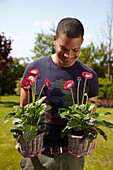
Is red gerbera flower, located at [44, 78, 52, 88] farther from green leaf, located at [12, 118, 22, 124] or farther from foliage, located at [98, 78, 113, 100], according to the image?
foliage, located at [98, 78, 113, 100]

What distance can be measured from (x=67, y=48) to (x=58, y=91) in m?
0.31

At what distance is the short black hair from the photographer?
1778 mm

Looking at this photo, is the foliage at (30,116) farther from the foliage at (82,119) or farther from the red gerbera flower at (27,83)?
the foliage at (82,119)

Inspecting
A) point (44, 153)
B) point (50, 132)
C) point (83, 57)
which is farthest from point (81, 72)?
point (83, 57)

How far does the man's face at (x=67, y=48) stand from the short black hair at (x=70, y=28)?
1.0 inches

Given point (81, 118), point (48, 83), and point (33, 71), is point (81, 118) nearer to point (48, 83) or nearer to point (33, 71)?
point (48, 83)

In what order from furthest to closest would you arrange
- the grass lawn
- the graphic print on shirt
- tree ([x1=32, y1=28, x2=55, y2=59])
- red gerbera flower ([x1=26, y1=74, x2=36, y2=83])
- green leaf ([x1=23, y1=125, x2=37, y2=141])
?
tree ([x1=32, y1=28, x2=55, y2=59]), the grass lawn, the graphic print on shirt, red gerbera flower ([x1=26, y1=74, x2=36, y2=83]), green leaf ([x1=23, y1=125, x2=37, y2=141])

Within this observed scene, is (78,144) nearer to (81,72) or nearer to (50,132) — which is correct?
(50,132)

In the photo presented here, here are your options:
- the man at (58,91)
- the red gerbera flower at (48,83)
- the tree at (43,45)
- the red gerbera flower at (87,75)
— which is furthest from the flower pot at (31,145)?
the tree at (43,45)

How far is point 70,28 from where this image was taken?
1.80 meters

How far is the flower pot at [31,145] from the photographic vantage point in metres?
1.65

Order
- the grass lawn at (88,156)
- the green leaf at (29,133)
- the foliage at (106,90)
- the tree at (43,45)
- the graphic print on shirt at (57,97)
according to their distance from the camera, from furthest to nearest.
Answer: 1. the tree at (43,45)
2. the foliage at (106,90)
3. the grass lawn at (88,156)
4. the graphic print on shirt at (57,97)
5. the green leaf at (29,133)

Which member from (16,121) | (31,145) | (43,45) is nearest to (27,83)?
(16,121)

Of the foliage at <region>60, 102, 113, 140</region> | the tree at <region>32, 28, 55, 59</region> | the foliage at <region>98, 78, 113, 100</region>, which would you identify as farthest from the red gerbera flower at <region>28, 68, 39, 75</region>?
the tree at <region>32, 28, 55, 59</region>
